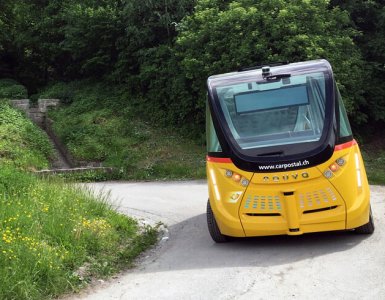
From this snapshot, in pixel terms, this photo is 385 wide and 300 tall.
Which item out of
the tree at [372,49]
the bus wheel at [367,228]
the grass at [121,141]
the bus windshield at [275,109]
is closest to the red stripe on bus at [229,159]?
the bus windshield at [275,109]

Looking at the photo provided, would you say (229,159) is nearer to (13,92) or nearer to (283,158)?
(283,158)

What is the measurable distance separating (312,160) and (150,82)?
15.3 meters

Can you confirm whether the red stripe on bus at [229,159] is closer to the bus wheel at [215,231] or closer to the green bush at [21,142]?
the bus wheel at [215,231]

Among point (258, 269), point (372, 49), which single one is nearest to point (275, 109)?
point (258, 269)

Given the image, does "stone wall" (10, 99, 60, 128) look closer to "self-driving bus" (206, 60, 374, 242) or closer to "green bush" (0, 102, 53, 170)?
"green bush" (0, 102, 53, 170)

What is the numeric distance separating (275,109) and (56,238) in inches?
133

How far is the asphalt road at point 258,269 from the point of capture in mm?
5457

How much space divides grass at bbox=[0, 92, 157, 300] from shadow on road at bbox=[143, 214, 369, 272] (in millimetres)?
520

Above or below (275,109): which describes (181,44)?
above

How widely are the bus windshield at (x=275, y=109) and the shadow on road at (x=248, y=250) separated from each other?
4.63ft

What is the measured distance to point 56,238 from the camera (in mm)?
6652

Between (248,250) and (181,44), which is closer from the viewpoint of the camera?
(248,250)

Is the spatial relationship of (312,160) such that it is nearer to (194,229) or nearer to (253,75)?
(253,75)

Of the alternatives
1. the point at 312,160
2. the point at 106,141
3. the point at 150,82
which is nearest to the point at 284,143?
the point at 312,160
